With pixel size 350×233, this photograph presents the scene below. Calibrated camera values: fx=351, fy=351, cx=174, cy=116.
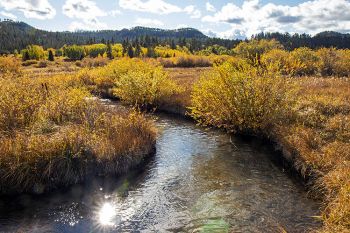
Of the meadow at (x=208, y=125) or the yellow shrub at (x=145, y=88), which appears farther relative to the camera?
the yellow shrub at (x=145, y=88)

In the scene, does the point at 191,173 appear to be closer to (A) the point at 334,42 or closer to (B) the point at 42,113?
(B) the point at 42,113

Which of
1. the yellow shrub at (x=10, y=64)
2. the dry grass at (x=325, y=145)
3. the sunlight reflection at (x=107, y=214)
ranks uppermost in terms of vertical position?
the dry grass at (x=325, y=145)

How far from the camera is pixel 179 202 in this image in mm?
13320

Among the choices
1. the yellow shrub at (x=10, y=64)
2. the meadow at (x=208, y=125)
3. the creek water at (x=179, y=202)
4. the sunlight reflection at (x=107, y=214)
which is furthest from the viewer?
the yellow shrub at (x=10, y=64)

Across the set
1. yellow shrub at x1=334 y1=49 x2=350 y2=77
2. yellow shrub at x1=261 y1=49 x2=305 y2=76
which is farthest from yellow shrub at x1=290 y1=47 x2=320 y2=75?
yellow shrub at x1=334 y1=49 x2=350 y2=77

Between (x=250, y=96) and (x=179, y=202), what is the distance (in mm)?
9920

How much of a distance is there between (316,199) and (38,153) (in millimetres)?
10994

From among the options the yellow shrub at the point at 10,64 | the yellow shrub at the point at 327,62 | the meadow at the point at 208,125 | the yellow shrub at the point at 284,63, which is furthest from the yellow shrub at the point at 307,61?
the yellow shrub at the point at 10,64

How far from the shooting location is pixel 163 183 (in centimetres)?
1522

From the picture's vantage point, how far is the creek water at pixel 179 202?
11594mm

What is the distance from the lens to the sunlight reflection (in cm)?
1184

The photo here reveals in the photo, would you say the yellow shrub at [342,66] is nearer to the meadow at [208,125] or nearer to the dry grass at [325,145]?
the meadow at [208,125]

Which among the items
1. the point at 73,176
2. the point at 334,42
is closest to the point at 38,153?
the point at 73,176

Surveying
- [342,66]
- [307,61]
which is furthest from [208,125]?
[342,66]
